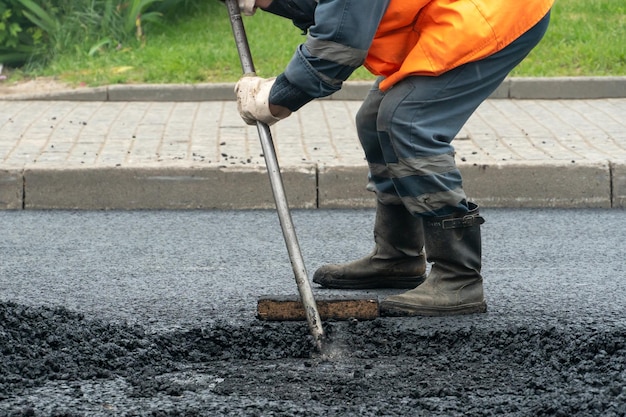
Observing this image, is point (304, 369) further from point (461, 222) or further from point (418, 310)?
point (461, 222)

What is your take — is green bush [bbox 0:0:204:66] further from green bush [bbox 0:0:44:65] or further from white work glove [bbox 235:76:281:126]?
white work glove [bbox 235:76:281:126]

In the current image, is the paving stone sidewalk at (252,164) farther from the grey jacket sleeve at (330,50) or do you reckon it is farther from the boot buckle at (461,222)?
the grey jacket sleeve at (330,50)

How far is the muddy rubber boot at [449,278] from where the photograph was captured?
399cm

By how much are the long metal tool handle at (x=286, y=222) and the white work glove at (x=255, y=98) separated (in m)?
0.05

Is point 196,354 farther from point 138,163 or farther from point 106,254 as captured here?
point 138,163

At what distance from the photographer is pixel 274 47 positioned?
31.7ft

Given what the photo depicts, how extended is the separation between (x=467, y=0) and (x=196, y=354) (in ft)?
4.77

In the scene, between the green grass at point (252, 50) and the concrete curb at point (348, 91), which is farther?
the green grass at point (252, 50)

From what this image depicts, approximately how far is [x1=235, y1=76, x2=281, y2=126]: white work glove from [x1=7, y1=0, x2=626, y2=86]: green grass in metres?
5.21

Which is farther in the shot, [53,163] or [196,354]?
[53,163]

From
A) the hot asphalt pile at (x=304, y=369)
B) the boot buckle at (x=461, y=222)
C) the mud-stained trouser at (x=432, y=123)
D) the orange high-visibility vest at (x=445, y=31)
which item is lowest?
the hot asphalt pile at (x=304, y=369)

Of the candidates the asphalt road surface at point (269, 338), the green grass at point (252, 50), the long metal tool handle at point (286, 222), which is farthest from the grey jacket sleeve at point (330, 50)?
the green grass at point (252, 50)

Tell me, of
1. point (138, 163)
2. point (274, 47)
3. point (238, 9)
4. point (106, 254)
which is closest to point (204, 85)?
point (274, 47)

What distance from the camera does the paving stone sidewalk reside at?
6.32 metres
